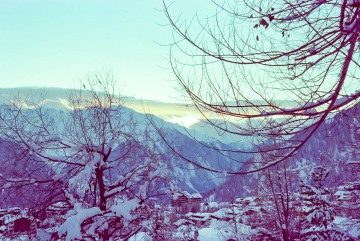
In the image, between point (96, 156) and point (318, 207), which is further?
point (318, 207)

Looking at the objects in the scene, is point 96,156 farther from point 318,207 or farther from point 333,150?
point 318,207

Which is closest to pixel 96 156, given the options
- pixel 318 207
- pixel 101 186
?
pixel 101 186

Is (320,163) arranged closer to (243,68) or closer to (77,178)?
(77,178)

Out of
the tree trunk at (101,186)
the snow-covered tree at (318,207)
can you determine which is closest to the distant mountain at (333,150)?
the snow-covered tree at (318,207)

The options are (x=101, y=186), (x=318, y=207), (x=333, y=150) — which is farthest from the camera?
(x=318, y=207)

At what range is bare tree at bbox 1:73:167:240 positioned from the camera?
11.8 m

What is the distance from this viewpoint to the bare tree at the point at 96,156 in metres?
11.8

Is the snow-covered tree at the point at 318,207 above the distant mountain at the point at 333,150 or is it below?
below

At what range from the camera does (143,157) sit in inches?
531

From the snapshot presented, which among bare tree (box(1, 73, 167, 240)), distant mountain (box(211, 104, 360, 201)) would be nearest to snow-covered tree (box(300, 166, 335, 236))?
distant mountain (box(211, 104, 360, 201))

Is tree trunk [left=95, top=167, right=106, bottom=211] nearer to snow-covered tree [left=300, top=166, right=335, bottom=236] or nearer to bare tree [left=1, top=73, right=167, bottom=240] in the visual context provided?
bare tree [left=1, top=73, right=167, bottom=240]

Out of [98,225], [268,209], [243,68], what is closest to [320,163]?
[268,209]

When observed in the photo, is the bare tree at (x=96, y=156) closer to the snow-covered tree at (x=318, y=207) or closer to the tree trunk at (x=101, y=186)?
the tree trunk at (x=101, y=186)

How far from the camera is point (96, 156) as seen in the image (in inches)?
462
